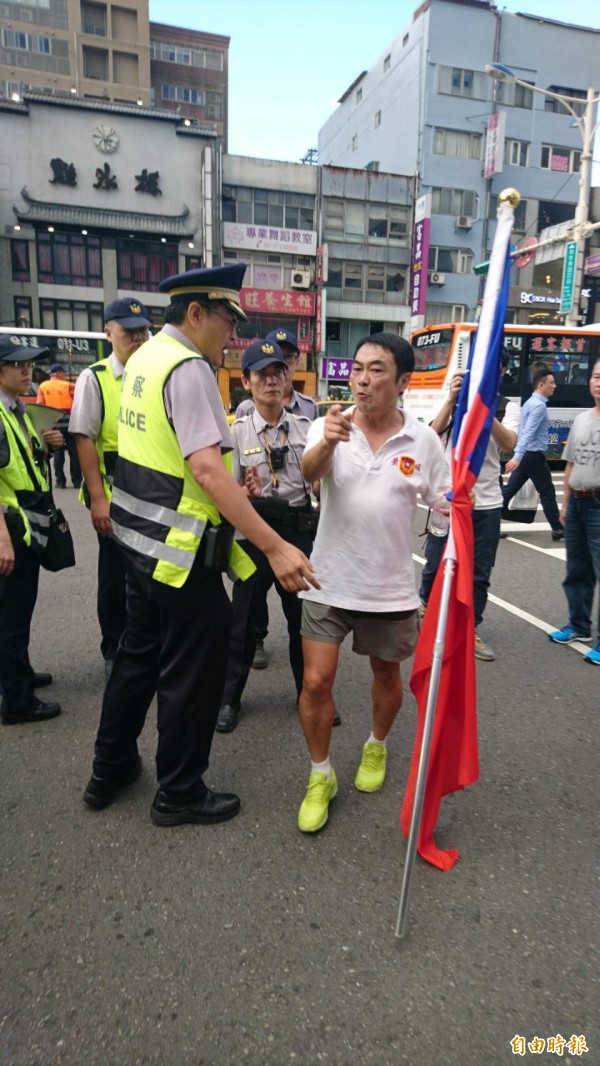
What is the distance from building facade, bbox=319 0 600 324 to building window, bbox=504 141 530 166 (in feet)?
0.17

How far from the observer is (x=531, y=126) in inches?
1304

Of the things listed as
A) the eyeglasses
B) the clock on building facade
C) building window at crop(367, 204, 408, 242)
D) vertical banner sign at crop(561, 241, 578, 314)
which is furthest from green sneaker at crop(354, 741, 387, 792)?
the clock on building facade

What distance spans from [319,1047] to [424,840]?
82 centimetres

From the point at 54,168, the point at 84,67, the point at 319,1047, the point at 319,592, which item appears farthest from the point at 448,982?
the point at 84,67

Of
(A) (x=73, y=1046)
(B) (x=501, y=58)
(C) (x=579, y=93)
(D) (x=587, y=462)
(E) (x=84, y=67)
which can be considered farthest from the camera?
(E) (x=84, y=67)

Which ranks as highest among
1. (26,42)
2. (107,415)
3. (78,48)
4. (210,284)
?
(26,42)

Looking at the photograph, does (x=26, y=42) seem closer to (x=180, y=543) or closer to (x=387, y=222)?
(x=387, y=222)

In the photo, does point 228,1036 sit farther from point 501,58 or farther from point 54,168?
point 501,58

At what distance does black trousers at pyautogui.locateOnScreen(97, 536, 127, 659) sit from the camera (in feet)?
11.9

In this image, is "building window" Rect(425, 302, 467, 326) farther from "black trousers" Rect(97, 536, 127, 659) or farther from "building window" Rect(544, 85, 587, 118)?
"black trousers" Rect(97, 536, 127, 659)

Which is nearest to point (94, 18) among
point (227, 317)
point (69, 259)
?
point (69, 259)

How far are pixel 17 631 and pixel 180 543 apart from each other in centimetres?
153

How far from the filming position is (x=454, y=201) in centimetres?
3212

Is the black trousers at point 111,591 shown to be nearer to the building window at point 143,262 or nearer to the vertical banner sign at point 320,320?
the vertical banner sign at point 320,320
